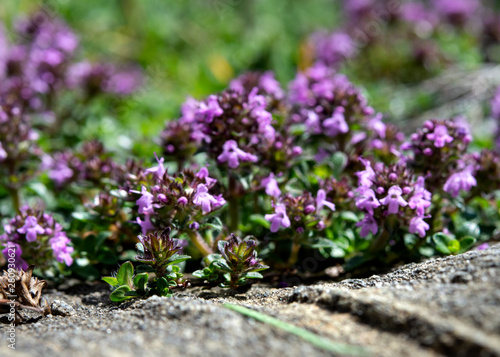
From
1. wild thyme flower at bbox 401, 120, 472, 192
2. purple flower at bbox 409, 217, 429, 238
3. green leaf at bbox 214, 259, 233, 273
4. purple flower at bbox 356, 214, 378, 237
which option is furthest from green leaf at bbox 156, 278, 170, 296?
wild thyme flower at bbox 401, 120, 472, 192

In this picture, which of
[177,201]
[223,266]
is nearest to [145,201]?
[177,201]

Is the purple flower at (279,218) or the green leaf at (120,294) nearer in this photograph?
the green leaf at (120,294)

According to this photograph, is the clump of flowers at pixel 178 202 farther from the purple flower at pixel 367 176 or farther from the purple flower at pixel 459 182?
the purple flower at pixel 459 182

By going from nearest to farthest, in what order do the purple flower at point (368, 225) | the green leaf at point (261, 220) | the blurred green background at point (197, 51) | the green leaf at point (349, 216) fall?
the purple flower at point (368, 225)
the green leaf at point (261, 220)
the green leaf at point (349, 216)
the blurred green background at point (197, 51)

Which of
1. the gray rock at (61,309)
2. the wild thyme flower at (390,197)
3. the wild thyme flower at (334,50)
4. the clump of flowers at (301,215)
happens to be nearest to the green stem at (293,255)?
the clump of flowers at (301,215)

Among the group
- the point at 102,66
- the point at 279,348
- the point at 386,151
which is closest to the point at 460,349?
the point at 279,348

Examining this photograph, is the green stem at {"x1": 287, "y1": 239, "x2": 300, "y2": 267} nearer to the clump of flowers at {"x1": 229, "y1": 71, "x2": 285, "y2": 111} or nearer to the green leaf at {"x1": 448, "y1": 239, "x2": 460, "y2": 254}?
the green leaf at {"x1": 448, "y1": 239, "x2": 460, "y2": 254}

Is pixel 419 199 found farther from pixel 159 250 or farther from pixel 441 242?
pixel 159 250
